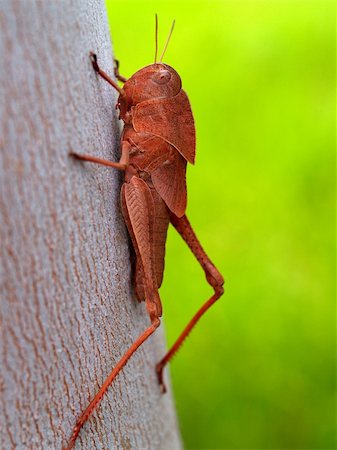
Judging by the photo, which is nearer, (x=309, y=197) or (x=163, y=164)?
(x=163, y=164)

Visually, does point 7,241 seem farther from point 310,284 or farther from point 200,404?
point 310,284

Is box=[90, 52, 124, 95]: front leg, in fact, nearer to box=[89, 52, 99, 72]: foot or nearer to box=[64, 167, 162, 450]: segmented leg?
box=[89, 52, 99, 72]: foot

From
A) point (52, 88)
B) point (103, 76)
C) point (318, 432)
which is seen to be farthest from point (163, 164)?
point (318, 432)

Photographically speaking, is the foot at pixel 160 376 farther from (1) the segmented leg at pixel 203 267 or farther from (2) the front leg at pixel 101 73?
(2) the front leg at pixel 101 73

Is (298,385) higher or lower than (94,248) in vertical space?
lower

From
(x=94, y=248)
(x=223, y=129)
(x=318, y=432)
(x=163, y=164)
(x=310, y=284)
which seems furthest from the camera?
(x=223, y=129)

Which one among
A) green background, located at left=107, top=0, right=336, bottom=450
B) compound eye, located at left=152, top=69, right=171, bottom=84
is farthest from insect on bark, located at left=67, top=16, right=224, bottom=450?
green background, located at left=107, top=0, right=336, bottom=450

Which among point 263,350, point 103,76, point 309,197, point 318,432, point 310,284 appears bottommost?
point 318,432

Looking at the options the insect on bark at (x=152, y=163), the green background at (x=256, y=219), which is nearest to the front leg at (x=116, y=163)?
the insect on bark at (x=152, y=163)

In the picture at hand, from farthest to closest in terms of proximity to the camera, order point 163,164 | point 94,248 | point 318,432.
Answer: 1. point 318,432
2. point 163,164
3. point 94,248
